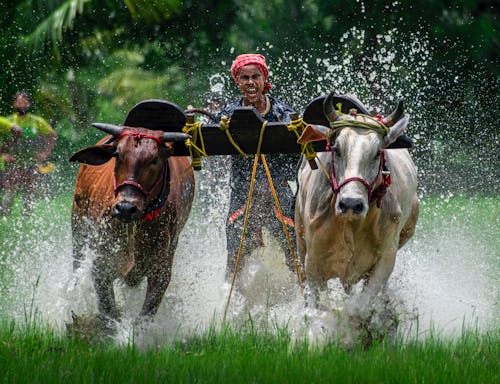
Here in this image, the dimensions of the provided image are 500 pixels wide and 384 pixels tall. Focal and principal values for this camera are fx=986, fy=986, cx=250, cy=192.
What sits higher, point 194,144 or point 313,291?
point 194,144

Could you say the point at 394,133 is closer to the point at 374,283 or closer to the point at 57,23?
the point at 374,283

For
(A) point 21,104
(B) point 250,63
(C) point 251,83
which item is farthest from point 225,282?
(A) point 21,104

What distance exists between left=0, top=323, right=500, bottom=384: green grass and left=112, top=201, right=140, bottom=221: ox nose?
0.75m

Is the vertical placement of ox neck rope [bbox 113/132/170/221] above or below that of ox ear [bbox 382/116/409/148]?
below

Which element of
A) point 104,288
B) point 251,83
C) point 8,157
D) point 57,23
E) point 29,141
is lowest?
point 104,288

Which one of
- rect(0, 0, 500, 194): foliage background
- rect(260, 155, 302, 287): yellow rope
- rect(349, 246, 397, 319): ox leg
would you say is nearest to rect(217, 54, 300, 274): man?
rect(260, 155, 302, 287): yellow rope

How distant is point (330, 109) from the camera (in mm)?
5781

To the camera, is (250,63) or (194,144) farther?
(250,63)

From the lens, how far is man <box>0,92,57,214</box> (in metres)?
13.0

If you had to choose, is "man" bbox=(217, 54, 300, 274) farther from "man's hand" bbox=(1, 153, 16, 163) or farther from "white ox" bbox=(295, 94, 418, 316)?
"man's hand" bbox=(1, 153, 16, 163)

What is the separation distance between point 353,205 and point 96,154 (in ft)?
5.67

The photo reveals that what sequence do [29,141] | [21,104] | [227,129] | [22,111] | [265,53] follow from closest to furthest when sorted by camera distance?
[227,129] → [21,104] → [22,111] → [29,141] → [265,53]

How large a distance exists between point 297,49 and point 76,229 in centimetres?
1449

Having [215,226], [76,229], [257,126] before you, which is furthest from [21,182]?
[257,126]
